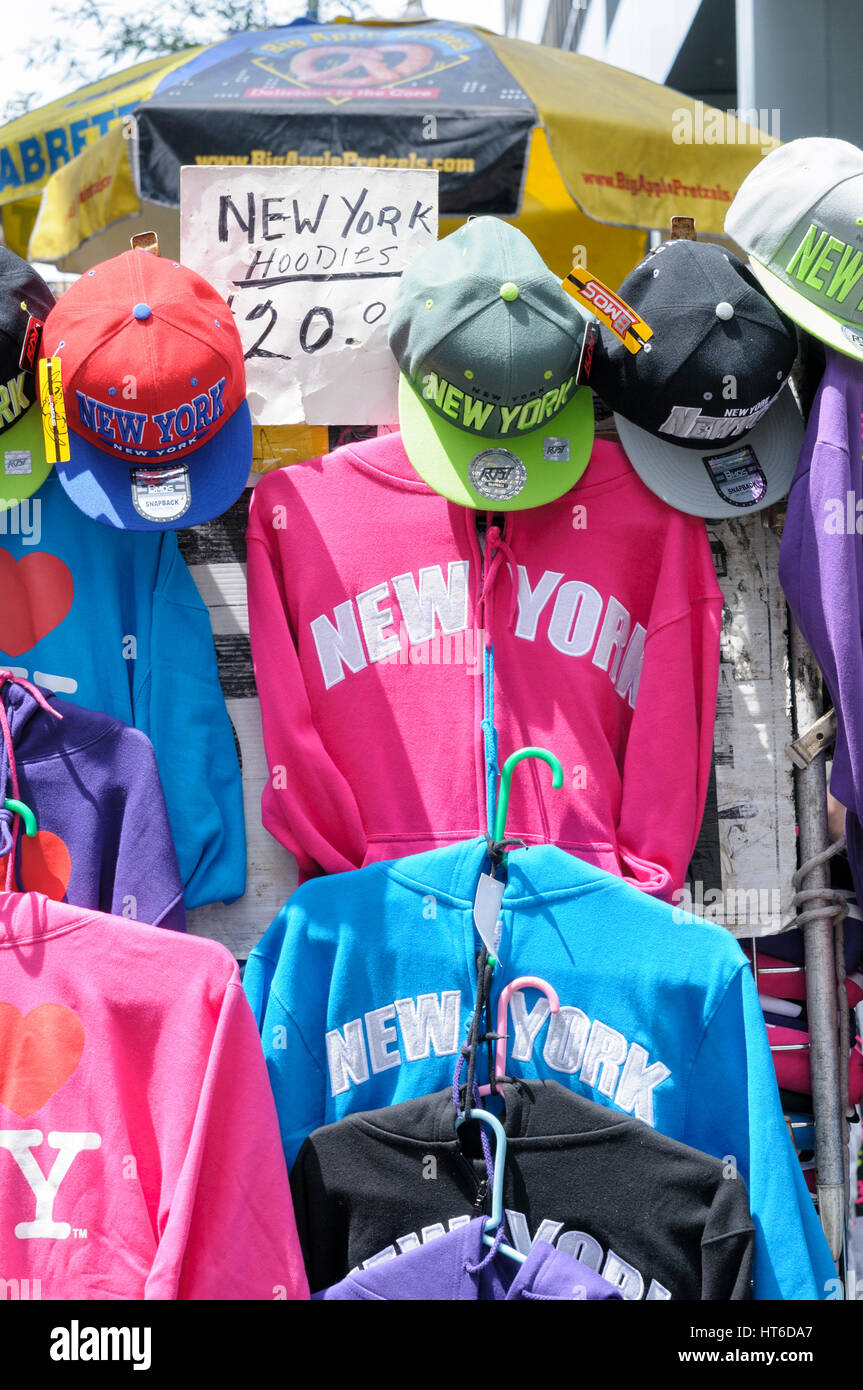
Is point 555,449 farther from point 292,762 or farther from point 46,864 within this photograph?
point 46,864

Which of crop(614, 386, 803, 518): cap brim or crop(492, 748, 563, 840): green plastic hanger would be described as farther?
crop(614, 386, 803, 518): cap brim

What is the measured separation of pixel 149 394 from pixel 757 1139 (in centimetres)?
149

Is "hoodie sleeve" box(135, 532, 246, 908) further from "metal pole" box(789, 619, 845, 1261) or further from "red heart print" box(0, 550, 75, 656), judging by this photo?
"metal pole" box(789, 619, 845, 1261)

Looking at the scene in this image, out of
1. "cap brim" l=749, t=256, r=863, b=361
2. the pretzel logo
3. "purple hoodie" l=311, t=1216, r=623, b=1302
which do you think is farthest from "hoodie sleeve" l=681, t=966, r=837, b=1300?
the pretzel logo

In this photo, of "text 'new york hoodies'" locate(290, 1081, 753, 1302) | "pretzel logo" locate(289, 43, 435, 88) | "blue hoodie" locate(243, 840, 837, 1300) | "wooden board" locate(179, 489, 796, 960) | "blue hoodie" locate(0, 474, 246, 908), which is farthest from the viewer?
"pretzel logo" locate(289, 43, 435, 88)

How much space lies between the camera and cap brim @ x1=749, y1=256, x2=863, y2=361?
2.25 meters

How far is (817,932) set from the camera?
8.02 feet

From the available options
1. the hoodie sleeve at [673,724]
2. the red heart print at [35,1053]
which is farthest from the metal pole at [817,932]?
the red heart print at [35,1053]

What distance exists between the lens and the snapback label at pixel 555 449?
7.59 feet

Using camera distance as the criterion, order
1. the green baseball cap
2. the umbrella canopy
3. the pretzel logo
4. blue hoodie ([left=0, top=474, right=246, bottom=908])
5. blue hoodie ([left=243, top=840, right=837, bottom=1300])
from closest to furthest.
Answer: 1. blue hoodie ([left=243, top=840, right=837, bottom=1300])
2. the green baseball cap
3. blue hoodie ([left=0, top=474, right=246, bottom=908])
4. the umbrella canopy
5. the pretzel logo

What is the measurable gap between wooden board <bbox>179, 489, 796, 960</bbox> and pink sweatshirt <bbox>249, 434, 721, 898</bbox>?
98 mm

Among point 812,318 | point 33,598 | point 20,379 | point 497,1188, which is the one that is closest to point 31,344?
point 20,379

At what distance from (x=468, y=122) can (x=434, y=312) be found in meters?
0.76

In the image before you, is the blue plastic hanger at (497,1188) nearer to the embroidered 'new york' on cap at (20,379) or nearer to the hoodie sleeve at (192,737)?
the hoodie sleeve at (192,737)
